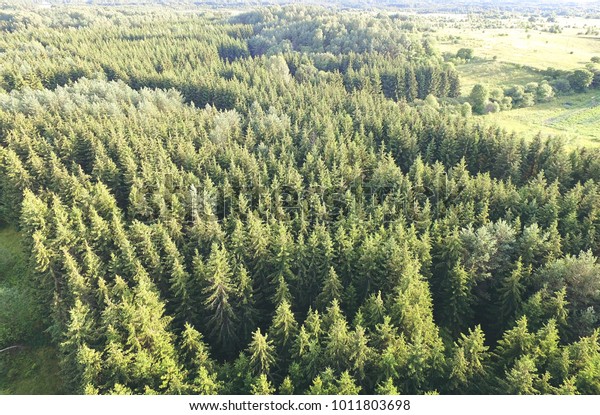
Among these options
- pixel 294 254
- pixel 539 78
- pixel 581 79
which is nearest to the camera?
pixel 294 254

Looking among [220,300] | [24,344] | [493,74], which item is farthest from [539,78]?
[24,344]

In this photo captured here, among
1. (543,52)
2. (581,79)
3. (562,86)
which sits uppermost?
(543,52)

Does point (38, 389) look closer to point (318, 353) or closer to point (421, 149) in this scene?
point (318, 353)

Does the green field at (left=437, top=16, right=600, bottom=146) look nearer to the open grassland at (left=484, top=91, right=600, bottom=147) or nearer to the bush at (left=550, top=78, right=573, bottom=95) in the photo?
the open grassland at (left=484, top=91, right=600, bottom=147)

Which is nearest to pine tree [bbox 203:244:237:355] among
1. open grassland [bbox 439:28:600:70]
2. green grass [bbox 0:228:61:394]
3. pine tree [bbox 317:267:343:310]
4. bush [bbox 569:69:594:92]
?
pine tree [bbox 317:267:343:310]

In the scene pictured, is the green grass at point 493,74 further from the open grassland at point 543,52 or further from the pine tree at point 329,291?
the pine tree at point 329,291

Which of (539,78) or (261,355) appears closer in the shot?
(261,355)

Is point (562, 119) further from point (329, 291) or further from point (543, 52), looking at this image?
point (329, 291)

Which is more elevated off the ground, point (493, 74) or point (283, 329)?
point (493, 74)
